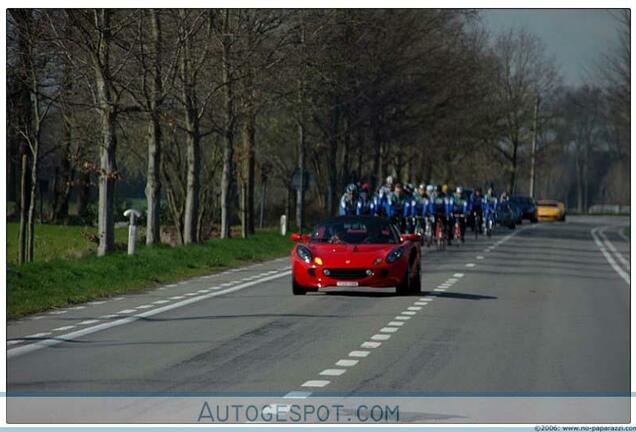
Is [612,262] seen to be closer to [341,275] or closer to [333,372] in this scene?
[341,275]

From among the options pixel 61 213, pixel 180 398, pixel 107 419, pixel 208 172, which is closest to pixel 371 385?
pixel 180 398

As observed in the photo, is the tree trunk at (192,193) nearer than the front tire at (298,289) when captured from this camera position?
No

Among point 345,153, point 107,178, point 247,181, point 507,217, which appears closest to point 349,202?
point 107,178

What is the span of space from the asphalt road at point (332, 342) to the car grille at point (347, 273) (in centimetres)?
35

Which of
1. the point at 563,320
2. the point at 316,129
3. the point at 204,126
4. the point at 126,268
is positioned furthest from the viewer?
the point at 316,129

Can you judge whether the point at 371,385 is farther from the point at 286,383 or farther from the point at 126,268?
the point at 126,268

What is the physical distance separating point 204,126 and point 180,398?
34236 mm

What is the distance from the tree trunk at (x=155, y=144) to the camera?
36781 millimetres

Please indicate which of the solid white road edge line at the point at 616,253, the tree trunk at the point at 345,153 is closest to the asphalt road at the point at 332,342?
the solid white road edge line at the point at 616,253

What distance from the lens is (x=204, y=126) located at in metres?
47.4

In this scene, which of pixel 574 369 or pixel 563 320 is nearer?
pixel 574 369

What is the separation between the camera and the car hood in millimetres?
26953

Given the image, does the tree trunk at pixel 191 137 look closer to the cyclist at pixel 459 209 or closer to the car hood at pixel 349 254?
the cyclist at pixel 459 209

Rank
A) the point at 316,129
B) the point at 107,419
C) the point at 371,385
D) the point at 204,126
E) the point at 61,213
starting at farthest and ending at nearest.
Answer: the point at 316,129, the point at 61,213, the point at 204,126, the point at 371,385, the point at 107,419
